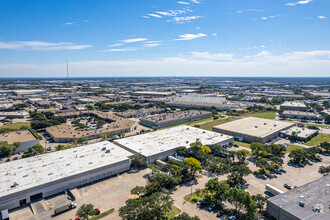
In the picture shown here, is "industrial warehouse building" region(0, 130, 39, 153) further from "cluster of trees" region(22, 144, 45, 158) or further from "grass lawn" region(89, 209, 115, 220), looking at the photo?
"grass lawn" region(89, 209, 115, 220)

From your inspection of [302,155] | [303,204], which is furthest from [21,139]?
[302,155]

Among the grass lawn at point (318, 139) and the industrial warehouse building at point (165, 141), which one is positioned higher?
the industrial warehouse building at point (165, 141)

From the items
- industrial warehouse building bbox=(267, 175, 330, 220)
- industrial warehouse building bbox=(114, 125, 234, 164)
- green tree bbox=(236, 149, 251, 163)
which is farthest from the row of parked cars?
green tree bbox=(236, 149, 251, 163)

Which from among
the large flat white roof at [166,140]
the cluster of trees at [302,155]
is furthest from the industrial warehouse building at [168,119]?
the cluster of trees at [302,155]

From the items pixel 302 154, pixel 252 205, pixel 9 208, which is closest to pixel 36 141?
pixel 9 208

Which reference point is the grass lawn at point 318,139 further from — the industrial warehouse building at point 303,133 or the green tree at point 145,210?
the green tree at point 145,210

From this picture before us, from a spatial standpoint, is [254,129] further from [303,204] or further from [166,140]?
[303,204]
